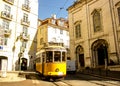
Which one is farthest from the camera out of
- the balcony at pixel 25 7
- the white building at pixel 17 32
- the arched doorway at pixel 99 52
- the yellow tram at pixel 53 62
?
the balcony at pixel 25 7

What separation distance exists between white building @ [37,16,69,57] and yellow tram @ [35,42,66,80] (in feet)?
93.8

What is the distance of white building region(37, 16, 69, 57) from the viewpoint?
45244mm

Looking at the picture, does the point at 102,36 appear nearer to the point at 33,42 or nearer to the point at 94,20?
the point at 94,20

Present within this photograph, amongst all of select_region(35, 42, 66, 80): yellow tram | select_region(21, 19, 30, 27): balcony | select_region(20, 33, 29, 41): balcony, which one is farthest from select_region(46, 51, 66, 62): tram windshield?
select_region(21, 19, 30, 27): balcony

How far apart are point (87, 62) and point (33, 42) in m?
11.9

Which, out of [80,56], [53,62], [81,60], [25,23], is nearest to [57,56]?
[53,62]

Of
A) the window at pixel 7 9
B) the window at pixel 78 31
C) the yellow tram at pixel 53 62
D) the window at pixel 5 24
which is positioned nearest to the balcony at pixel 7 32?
the window at pixel 5 24

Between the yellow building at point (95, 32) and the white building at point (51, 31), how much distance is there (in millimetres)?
11339

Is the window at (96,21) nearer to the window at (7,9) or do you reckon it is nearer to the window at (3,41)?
the window at (7,9)

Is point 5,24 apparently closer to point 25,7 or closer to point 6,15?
point 6,15

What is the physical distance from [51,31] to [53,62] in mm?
31540

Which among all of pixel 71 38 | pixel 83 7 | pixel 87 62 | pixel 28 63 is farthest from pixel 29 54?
pixel 83 7

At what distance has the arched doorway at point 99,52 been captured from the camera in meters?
26.5

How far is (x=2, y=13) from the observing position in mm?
28391
